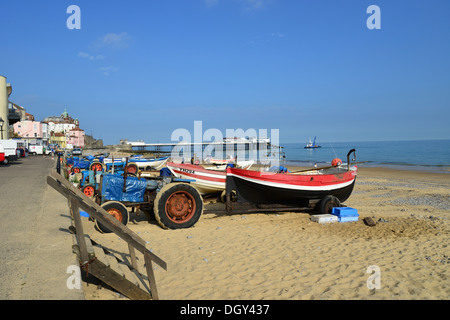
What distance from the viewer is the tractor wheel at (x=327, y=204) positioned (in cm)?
1012

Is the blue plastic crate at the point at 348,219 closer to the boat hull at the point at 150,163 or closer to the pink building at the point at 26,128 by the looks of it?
the boat hull at the point at 150,163

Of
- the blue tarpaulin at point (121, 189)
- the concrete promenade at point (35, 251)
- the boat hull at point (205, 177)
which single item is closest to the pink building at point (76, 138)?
the boat hull at point (205, 177)

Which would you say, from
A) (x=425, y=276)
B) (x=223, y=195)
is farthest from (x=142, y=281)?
(x=223, y=195)

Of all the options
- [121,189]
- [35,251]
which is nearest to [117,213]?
[121,189]

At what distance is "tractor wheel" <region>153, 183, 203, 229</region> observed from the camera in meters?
7.87

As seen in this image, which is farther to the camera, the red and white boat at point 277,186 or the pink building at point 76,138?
the pink building at point 76,138

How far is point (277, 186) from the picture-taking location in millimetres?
9844

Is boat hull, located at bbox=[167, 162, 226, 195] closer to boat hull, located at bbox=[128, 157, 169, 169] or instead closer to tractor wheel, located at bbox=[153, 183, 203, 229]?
tractor wheel, located at bbox=[153, 183, 203, 229]

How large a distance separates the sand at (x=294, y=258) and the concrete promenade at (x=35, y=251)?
0.71 meters

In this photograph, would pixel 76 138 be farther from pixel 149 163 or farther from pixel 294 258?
pixel 294 258

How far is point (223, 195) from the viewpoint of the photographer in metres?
12.8
